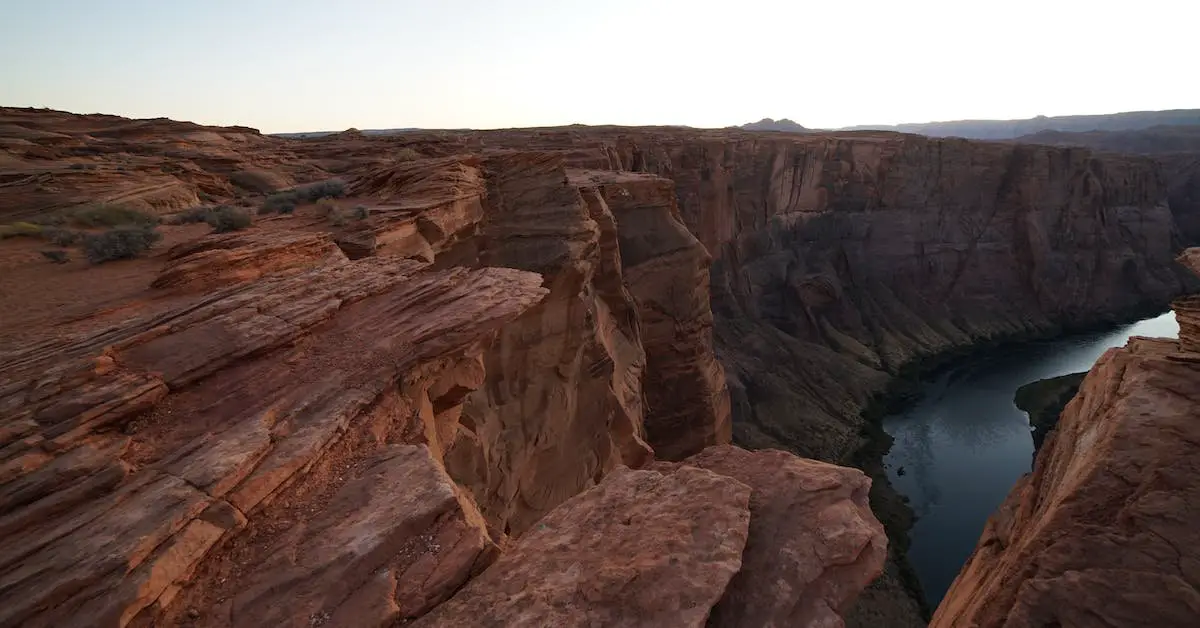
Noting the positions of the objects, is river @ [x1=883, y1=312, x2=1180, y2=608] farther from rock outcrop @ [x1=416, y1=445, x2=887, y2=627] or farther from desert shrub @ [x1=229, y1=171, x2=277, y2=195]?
desert shrub @ [x1=229, y1=171, x2=277, y2=195]

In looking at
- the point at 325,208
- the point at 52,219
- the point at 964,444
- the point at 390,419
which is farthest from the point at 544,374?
the point at 964,444

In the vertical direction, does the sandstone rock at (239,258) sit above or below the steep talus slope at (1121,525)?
above

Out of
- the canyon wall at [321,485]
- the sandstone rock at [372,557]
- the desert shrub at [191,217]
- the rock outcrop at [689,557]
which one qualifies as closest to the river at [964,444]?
the rock outcrop at [689,557]

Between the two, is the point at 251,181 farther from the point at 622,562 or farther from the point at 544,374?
the point at 622,562

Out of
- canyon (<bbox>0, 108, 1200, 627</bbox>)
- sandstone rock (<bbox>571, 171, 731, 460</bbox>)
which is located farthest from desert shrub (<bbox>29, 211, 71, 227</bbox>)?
sandstone rock (<bbox>571, 171, 731, 460</bbox>)

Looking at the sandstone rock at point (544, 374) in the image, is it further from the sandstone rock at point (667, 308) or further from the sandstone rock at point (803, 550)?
the sandstone rock at point (803, 550)

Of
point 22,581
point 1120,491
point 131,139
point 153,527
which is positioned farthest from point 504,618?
point 131,139

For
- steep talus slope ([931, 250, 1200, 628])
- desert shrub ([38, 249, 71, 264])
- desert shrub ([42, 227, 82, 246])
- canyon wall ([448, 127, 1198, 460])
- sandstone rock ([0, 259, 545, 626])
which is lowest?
canyon wall ([448, 127, 1198, 460])
